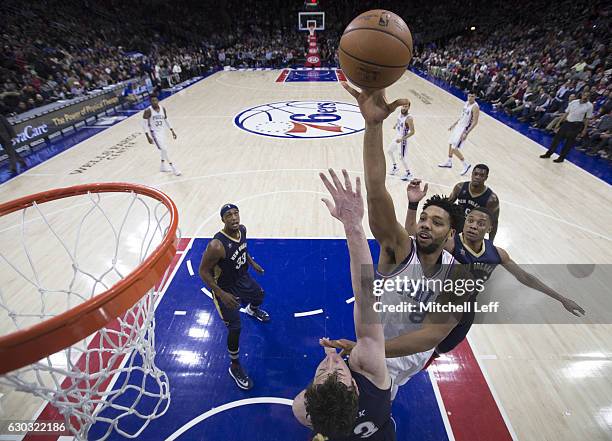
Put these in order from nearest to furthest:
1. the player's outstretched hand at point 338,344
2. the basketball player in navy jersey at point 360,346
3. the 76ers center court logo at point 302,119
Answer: the basketball player in navy jersey at point 360,346, the player's outstretched hand at point 338,344, the 76ers center court logo at point 302,119

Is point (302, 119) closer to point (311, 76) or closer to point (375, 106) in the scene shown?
point (311, 76)

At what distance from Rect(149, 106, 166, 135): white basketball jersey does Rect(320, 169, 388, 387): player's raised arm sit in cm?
658

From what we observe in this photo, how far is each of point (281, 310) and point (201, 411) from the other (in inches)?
53.2

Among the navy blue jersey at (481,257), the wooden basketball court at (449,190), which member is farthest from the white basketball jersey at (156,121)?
the navy blue jersey at (481,257)

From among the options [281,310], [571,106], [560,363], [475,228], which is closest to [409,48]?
[475,228]

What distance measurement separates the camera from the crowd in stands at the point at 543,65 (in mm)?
9570

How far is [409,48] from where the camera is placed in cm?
248

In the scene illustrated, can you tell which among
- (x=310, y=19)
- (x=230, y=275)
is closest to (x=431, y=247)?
(x=230, y=275)

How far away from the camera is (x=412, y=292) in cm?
247

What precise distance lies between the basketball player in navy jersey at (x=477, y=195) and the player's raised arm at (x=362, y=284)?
248 cm

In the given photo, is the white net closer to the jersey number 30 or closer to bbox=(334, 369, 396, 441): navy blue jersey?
the jersey number 30

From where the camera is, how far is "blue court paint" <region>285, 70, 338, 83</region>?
18.4 m

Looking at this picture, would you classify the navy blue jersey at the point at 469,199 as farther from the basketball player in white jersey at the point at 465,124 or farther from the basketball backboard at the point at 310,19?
the basketball backboard at the point at 310,19

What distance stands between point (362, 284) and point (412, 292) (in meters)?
0.84
